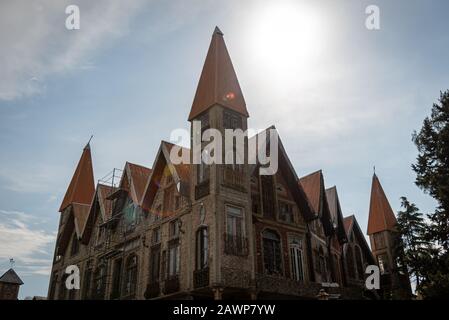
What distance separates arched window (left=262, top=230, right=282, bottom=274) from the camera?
21484 mm

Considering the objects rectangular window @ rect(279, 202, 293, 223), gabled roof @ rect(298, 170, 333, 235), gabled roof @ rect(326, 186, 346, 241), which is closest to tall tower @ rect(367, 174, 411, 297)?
gabled roof @ rect(326, 186, 346, 241)

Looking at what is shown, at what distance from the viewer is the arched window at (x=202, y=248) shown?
19.2 meters

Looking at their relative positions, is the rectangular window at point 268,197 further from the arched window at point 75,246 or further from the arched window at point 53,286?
the arched window at point 53,286

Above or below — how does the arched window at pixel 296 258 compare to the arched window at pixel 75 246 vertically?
below

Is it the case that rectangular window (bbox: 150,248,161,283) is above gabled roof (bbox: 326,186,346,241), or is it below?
below

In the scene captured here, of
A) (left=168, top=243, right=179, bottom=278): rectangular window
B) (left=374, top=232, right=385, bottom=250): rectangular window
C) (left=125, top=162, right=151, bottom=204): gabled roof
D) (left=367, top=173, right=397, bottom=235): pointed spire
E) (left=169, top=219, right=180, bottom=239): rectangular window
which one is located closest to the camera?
(left=168, top=243, right=179, bottom=278): rectangular window

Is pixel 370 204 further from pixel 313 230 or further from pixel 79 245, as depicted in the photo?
pixel 79 245

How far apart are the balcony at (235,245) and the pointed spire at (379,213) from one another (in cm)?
2378

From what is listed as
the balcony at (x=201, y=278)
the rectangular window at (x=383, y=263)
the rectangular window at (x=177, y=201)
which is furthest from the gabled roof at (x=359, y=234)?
the balcony at (x=201, y=278)

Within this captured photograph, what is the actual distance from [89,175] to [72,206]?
4.51m

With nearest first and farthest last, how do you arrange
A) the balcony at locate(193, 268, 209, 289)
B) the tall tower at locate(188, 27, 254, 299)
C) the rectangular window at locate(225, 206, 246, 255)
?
the balcony at locate(193, 268, 209, 289), the tall tower at locate(188, 27, 254, 299), the rectangular window at locate(225, 206, 246, 255)

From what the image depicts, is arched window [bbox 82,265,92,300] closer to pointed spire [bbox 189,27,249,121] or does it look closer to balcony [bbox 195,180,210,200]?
balcony [bbox 195,180,210,200]

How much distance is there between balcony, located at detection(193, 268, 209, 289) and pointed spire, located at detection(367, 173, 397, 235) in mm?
25317
